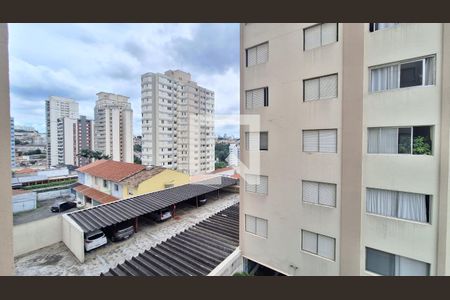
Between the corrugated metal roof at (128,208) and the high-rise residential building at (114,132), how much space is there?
131 ft

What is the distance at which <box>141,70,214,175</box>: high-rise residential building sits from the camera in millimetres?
40344

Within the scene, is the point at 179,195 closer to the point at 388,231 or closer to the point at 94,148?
the point at 388,231

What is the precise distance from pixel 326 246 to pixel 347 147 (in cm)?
401

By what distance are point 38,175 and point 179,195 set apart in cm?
3637

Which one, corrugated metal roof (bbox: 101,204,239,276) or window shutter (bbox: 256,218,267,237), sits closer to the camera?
corrugated metal roof (bbox: 101,204,239,276)

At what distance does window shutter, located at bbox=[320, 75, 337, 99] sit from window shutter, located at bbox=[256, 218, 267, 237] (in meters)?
6.14

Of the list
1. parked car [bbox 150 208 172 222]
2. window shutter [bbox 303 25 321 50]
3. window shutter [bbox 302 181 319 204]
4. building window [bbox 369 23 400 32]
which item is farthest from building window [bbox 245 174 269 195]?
parked car [bbox 150 208 172 222]

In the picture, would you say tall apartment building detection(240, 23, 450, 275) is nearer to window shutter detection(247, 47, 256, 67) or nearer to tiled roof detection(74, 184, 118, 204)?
window shutter detection(247, 47, 256, 67)

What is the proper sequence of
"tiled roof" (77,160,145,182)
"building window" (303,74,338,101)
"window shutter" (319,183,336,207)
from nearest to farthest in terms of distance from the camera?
"building window" (303,74,338,101) < "window shutter" (319,183,336,207) < "tiled roof" (77,160,145,182)

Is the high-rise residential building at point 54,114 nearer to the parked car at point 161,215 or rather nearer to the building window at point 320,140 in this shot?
the parked car at point 161,215

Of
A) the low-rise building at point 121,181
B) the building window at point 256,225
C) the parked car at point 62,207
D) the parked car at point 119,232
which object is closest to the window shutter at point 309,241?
the building window at point 256,225

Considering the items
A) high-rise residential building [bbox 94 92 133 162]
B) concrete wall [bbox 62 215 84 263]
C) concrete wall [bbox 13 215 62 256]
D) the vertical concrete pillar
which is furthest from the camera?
high-rise residential building [bbox 94 92 133 162]

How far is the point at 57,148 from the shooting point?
5472 centimetres

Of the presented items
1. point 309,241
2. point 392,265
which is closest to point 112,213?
point 309,241
